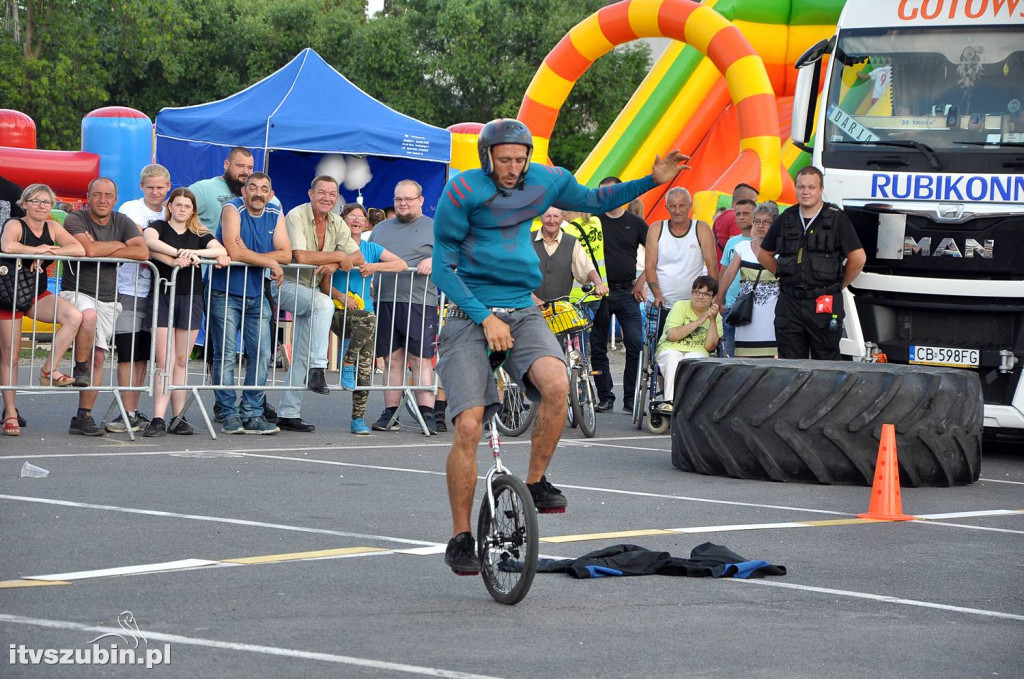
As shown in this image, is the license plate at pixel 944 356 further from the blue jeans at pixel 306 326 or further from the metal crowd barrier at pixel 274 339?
the blue jeans at pixel 306 326

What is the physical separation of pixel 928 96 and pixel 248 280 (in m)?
5.82

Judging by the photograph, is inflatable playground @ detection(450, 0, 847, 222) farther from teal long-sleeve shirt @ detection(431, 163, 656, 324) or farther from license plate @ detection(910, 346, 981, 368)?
teal long-sleeve shirt @ detection(431, 163, 656, 324)

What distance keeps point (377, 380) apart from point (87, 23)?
30.3 m

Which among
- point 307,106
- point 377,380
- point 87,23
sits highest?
point 87,23

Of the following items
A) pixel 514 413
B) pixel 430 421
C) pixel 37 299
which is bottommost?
pixel 430 421

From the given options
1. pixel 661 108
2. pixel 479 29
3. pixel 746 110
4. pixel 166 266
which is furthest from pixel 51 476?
pixel 479 29

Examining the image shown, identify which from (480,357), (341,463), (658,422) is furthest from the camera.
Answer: (658,422)

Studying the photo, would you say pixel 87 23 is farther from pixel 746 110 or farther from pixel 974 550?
pixel 974 550

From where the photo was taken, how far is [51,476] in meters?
9.53

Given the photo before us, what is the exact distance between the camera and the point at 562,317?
Answer: 12.9m

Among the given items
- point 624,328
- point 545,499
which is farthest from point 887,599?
point 624,328

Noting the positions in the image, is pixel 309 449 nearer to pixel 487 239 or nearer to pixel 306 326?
pixel 306 326

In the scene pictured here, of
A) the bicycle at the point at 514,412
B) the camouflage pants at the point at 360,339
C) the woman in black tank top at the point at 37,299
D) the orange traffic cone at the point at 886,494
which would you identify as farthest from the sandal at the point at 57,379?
the orange traffic cone at the point at 886,494

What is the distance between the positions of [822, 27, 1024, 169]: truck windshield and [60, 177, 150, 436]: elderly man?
5860 mm
